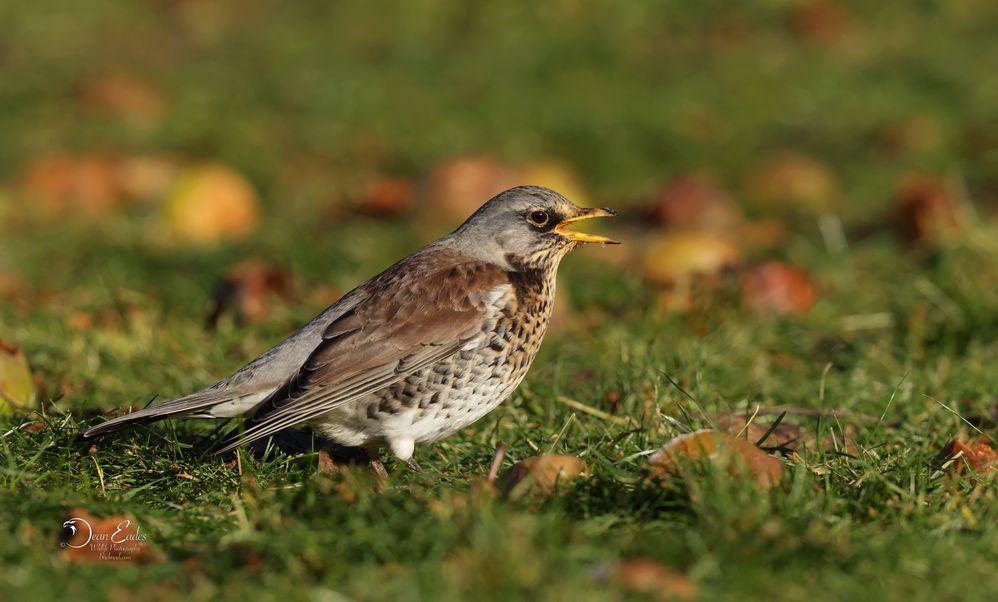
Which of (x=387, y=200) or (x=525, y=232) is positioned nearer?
(x=525, y=232)

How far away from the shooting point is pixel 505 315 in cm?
579

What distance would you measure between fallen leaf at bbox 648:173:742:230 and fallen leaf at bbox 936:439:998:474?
4975 millimetres

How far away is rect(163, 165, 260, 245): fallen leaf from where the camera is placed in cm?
1016

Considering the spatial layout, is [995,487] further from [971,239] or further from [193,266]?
[193,266]

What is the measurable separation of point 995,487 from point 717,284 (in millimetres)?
3534

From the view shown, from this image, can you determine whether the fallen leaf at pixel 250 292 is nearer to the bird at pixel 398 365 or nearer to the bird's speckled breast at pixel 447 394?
the bird at pixel 398 365

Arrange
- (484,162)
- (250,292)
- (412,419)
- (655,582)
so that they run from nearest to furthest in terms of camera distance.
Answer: (655,582) < (412,419) < (250,292) < (484,162)

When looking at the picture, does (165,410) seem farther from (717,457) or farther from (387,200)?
(387,200)

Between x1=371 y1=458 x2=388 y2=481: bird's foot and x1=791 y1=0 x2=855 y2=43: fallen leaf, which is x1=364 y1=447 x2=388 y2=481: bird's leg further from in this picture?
x1=791 y1=0 x2=855 y2=43: fallen leaf

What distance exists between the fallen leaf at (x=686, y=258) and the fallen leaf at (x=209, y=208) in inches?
126

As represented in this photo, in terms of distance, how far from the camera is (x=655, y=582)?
3.90 meters

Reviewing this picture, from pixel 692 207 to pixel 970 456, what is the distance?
5.29m

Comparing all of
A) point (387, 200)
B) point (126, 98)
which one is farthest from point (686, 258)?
point (126, 98)

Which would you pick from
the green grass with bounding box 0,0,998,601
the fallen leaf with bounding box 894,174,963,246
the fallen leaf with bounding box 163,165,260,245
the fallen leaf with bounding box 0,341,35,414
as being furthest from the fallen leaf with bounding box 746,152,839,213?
the fallen leaf with bounding box 0,341,35,414
